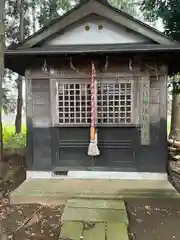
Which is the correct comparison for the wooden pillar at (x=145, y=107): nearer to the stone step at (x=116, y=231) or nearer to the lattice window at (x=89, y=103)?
the lattice window at (x=89, y=103)

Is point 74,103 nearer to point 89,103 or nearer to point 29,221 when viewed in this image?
point 89,103

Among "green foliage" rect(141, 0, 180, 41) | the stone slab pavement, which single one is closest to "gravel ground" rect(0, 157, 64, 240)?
the stone slab pavement

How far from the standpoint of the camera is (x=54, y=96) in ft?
20.5

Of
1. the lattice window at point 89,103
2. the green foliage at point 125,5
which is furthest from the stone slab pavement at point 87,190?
the green foliage at point 125,5

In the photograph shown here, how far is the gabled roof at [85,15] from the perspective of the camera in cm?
579

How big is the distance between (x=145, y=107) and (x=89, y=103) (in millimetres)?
1356

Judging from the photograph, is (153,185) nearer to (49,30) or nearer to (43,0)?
(49,30)

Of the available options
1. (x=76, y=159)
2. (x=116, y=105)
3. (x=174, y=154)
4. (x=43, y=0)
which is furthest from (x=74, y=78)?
(x=43, y=0)

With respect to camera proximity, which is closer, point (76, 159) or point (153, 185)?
point (153, 185)

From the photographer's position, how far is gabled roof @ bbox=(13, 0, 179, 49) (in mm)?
5789

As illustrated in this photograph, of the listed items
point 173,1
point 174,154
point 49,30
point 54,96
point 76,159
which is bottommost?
point 174,154

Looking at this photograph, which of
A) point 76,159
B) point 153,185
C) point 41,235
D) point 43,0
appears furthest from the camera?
point 43,0

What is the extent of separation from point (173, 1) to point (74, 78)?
150 inches

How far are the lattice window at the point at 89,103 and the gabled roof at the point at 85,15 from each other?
122 cm
